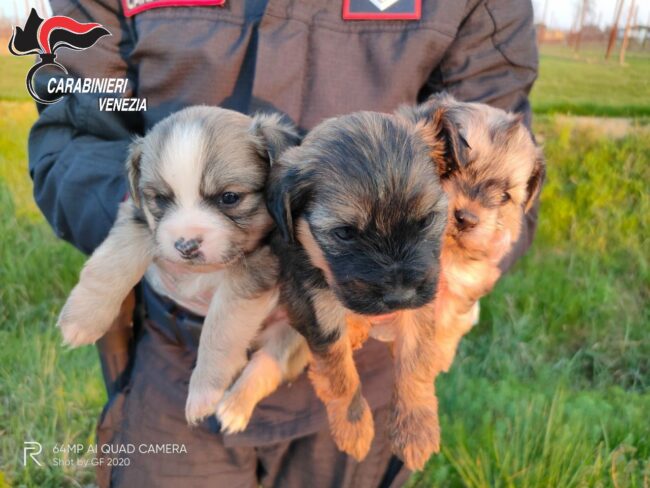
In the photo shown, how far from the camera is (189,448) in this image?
2.19 m

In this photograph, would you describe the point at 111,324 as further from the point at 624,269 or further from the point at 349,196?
the point at 624,269

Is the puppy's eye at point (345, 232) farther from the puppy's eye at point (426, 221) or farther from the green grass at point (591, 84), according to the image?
the green grass at point (591, 84)

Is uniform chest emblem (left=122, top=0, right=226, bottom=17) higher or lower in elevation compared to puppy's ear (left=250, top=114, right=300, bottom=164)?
higher

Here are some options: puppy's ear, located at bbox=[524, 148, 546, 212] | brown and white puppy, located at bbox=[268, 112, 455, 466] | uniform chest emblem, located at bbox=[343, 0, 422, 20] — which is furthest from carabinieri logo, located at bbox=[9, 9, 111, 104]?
puppy's ear, located at bbox=[524, 148, 546, 212]

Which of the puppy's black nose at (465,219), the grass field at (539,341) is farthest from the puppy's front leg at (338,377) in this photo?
the grass field at (539,341)

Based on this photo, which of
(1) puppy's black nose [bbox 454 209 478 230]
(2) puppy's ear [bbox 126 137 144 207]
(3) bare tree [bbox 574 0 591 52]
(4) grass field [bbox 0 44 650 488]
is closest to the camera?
(1) puppy's black nose [bbox 454 209 478 230]

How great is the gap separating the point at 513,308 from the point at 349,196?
269 cm

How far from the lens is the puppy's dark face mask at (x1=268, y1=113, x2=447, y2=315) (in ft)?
4.54

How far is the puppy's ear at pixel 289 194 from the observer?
1.55 m

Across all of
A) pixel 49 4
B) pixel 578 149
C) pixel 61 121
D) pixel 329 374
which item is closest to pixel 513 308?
pixel 578 149

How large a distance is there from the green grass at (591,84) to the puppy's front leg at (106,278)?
11.3 feet

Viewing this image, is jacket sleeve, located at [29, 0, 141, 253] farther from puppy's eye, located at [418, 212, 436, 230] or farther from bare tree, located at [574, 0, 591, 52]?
bare tree, located at [574, 0, 591, 52]

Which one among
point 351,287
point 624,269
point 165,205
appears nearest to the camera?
point 351,287

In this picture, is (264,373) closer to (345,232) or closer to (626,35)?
(345,232)
